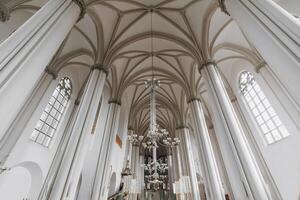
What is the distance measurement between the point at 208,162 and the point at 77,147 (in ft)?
18.6

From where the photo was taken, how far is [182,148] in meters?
12.5

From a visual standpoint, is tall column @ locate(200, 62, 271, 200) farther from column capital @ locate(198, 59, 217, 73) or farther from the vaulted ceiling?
the vaulted ceiling

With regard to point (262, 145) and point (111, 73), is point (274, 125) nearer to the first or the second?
point (262, 145)

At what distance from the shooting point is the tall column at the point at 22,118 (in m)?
5.83

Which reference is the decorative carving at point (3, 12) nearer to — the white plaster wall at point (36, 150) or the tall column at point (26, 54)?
the tall column at point (26, 54)

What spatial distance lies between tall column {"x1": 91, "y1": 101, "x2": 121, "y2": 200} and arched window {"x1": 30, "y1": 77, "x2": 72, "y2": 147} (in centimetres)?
286

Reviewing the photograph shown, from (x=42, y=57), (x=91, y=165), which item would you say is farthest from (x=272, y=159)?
(x=42, y=57)

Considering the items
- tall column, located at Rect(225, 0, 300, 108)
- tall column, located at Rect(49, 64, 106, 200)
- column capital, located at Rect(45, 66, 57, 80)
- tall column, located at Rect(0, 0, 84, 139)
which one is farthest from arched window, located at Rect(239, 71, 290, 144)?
column capital, located at Rect(45, 66, 57, 80)

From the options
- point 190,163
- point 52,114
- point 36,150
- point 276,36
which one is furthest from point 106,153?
point 276,36

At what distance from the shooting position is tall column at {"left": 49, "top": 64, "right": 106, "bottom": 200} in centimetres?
500

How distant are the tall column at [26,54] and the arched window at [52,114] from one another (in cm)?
591

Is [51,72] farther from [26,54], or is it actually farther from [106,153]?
[26,54]

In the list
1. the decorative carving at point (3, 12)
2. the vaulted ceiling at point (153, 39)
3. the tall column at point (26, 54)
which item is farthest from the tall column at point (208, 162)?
the decorative carving at point (3, 12)

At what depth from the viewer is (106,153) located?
854 centimetres
